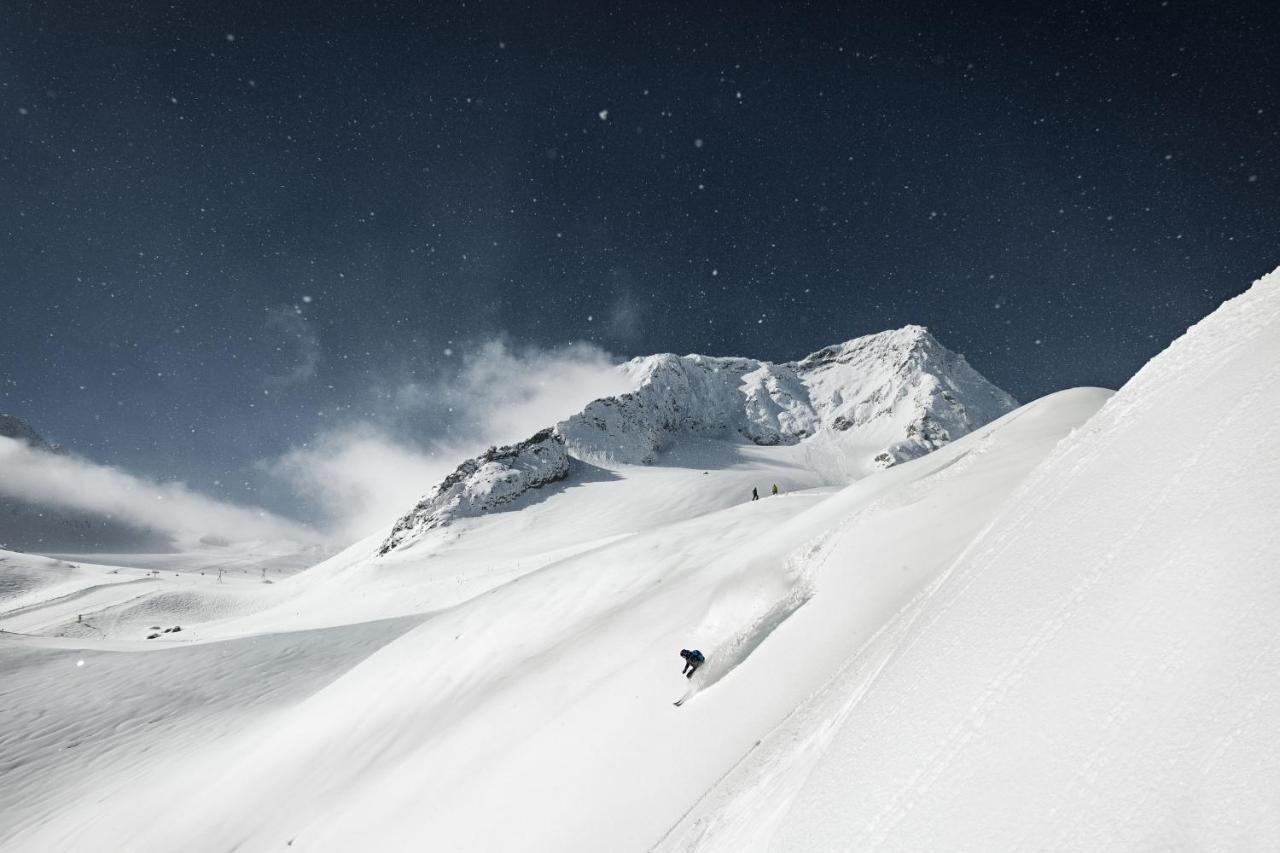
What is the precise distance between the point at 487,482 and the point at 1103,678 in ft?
195

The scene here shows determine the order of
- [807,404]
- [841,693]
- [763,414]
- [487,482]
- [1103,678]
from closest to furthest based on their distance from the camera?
[1103,678] < [841,693] < [487,482] < [763,414] < [807,404]

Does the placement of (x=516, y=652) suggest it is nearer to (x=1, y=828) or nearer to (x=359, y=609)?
(x=1, y=828)

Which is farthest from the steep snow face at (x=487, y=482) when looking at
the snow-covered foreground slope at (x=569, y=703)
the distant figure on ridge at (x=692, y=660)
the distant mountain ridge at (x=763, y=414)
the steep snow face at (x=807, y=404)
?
the distant figure on ridge at (x=692, y=660)

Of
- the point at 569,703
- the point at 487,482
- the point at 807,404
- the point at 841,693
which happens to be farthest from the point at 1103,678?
the point at 807,404

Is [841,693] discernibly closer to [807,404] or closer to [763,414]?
[763,414]

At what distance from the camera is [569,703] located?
6234mm

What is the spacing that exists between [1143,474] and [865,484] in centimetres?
760

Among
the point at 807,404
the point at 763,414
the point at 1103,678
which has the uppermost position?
the point at 763,414

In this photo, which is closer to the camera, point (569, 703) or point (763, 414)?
point (569, 703)

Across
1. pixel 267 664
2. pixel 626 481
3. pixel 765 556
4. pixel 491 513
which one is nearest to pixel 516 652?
pixel 765 556

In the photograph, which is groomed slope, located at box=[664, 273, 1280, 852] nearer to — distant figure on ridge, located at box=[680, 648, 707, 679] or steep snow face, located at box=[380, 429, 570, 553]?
distant figure on ridge, located at box=[680, 648, 707, 679]

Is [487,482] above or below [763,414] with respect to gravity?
below

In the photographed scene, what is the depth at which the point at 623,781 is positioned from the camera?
4.50 metres

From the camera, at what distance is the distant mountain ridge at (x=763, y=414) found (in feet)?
198
